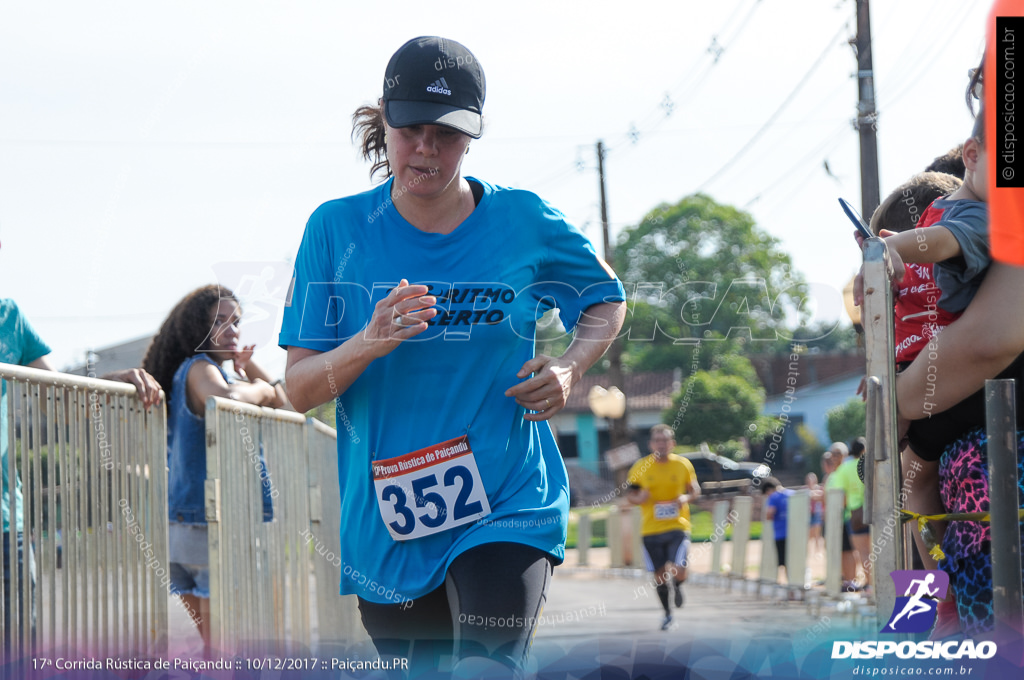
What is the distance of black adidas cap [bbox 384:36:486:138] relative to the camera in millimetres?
2488

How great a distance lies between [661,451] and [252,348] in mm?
8062

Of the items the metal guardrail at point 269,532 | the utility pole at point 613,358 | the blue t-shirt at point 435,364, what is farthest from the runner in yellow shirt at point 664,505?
the blue t-shirt at point 435,364

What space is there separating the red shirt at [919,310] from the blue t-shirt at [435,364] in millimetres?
863

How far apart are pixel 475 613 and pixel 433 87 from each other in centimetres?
118

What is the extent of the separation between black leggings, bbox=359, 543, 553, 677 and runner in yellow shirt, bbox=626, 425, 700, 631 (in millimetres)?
9498

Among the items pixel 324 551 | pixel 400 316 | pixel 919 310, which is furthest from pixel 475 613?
pixel 324 551

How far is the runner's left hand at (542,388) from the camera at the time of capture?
251 cm

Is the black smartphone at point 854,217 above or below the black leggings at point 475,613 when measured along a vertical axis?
above

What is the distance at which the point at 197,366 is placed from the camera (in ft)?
15.7

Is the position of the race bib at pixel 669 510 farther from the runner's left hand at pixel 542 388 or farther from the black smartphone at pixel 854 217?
the black smartphone at pixel 854 217

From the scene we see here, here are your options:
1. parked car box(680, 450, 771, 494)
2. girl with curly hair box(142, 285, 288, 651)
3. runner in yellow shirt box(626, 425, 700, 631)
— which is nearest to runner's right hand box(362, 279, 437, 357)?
girl with curly hair box(142, 285, 288, 651)

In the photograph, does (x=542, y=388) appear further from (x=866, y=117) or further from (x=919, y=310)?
Answer: (x=866, y=117)

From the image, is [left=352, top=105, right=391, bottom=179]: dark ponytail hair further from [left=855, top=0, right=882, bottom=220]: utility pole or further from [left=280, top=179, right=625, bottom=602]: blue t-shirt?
[left=855, top=0, right=882, bottom=220]: utility pole

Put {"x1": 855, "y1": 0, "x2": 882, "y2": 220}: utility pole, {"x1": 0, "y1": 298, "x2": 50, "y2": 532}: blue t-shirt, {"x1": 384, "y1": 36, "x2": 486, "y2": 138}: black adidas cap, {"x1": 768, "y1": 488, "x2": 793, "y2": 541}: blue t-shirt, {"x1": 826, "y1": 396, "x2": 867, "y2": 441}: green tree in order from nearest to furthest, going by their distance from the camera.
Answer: {"x1": 384, "y1": 36, "x2": 486, "y2": 138}: black adidas cap < {"x1": 0, "y1": 298, "x2": 50, "y2": 532}: blue t-shirt < {"x1": 855, "y1": 0, "x2": 882, "y2": 220}: utility pole < {"x1": 768, "y1": 488, "x2": 793, "y2": 541}: blue t-shirt < {"x1": 826, "y1": 396, "x2": 867, "y2": 441}: green tree
